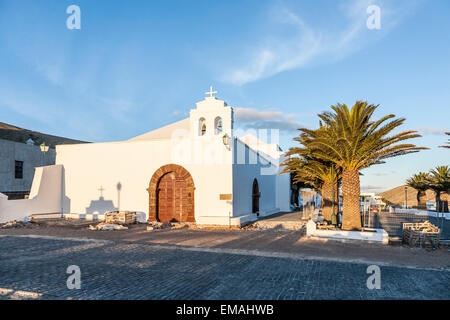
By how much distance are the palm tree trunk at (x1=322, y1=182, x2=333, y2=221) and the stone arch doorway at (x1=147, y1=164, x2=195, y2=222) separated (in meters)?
7.43

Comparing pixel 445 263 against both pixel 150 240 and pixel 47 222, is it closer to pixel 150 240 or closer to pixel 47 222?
pixel 150 240

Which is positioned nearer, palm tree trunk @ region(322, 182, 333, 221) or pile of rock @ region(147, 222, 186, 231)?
pile of rock @ region(147, 222, 186, 231)

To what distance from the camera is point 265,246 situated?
32.6ft

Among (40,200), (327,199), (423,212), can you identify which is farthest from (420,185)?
(40,200)

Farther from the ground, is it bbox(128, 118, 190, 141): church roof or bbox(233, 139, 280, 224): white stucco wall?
bbox(128, 118, 190, 141): church roof

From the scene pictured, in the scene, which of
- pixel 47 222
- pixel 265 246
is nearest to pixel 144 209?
pixel 47 222

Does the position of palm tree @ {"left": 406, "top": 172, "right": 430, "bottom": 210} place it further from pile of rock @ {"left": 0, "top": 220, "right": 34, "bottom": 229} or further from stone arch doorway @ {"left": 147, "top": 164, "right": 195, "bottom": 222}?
pile of rock @ {"left": 0, "top": 220, "right": 34, "bottom": 229}

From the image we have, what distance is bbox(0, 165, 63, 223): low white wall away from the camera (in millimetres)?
15414

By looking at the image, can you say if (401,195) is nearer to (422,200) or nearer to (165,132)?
(422,200)

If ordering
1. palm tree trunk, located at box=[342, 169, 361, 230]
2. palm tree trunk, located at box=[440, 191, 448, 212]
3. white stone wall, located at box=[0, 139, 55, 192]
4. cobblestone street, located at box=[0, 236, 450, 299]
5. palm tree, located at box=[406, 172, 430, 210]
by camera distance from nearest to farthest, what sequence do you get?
cobblestone street, located at box=[0, 236, 450, 299]
palm tree trunk, located at box=[342, 169, 361, 230]
white stone wall, located at box=[0, 139, 55, 192]
palm tree trunk, located at box=[440, 191, 448, 212]
palm tree, located at box=[406, 172, 430, 210]

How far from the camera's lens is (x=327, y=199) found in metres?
17.0

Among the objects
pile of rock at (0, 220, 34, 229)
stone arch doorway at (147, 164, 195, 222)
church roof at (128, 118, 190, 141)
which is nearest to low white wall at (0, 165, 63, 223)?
pile of rock at (0, 220, 34, 229)

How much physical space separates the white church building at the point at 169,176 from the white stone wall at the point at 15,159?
9.25 m

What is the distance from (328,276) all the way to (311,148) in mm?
7540
